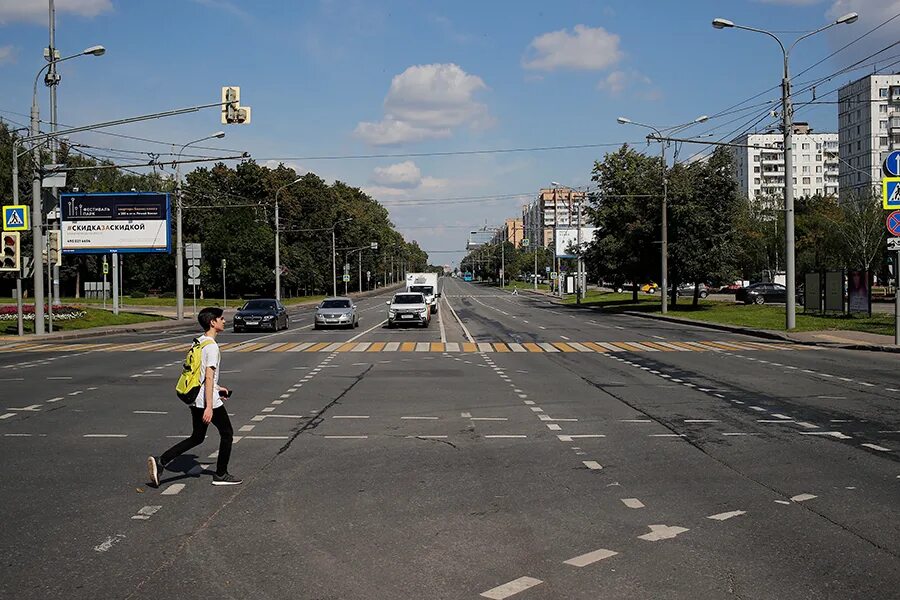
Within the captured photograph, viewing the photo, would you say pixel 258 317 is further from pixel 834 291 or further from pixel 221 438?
pixel 221 438

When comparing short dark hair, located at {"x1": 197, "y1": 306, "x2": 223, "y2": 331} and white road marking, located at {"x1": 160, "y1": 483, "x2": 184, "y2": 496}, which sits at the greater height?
short dark hair, located at {"x1": 197, "y1": 306, "x2": 223, "y2": 331}

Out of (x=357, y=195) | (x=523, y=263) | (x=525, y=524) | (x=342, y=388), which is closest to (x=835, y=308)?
(x=342, y=388)

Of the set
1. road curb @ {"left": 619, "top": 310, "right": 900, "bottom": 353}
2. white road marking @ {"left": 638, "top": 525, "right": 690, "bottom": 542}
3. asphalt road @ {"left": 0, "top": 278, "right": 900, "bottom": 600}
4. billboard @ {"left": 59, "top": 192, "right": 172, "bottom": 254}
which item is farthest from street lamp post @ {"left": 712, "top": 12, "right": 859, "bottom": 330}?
billboard @ {"left": 59, "top": 192, "right": 172, "bottom": 254}

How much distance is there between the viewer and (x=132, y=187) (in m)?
104

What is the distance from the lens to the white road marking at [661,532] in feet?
20.4

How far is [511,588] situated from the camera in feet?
16.9

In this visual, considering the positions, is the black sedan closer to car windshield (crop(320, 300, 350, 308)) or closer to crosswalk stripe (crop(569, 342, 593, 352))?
car windshield (crop(320, 300, 350, 308))

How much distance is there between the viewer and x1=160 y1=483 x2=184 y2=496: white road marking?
7785 mm

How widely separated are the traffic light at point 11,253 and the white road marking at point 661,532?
1236 inches

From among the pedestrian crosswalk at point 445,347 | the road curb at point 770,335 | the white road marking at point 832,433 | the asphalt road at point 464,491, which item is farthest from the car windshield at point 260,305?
the white road marking at point 832,433

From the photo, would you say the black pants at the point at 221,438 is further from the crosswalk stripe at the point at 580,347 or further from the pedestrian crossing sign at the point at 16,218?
the pedestrian crossing sign at the point at 16,218

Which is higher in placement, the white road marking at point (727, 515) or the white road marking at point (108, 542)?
the white road marking at point (108, 542)

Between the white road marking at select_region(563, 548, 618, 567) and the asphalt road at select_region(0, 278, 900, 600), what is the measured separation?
20 mm

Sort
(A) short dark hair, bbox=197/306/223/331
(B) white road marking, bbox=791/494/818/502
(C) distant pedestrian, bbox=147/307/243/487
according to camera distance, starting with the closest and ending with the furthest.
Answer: (B) white road marking, bbox=791/494/818/502, (C) distant pedestrian, bbox=147/307/243/487, (A) short dark hair, bbox=197/306/223/331
